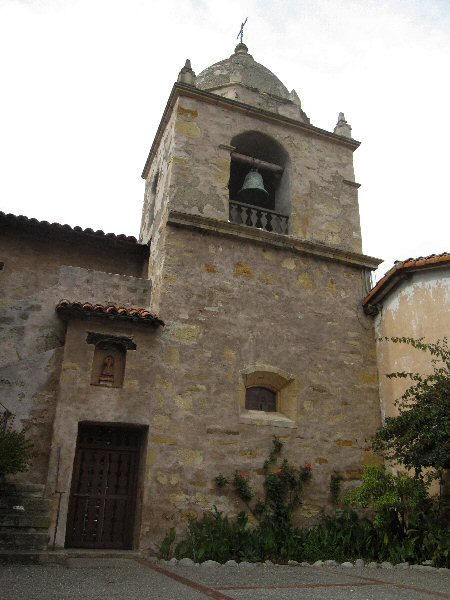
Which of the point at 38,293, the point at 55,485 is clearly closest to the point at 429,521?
the point at 55,485

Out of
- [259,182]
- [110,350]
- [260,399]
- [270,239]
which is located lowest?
[260,399]

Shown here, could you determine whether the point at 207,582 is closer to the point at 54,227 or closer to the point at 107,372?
the point at 107,372

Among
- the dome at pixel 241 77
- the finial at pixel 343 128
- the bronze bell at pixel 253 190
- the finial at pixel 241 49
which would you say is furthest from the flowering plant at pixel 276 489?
the finial at pixel 241 49

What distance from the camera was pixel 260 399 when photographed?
30.8 ft

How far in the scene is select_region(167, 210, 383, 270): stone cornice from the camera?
380 inches

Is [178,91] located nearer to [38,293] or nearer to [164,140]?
[164,140]

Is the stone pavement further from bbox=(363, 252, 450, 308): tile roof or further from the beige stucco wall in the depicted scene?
bbox=(363, 252, 450, 308): tile roof

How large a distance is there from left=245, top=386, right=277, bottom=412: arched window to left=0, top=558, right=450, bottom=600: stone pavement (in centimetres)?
296

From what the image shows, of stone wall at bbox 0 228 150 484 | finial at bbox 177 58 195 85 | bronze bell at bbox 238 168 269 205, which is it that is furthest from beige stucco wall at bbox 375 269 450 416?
finial at bbox 177 58 195 85

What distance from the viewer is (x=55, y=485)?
290 inches

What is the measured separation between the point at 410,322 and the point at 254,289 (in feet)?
9.78

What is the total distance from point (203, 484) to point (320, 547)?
201 cm

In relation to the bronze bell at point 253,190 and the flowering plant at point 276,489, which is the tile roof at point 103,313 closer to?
the flowering plant at point 276,489

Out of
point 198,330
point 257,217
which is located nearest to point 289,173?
point 257,217
